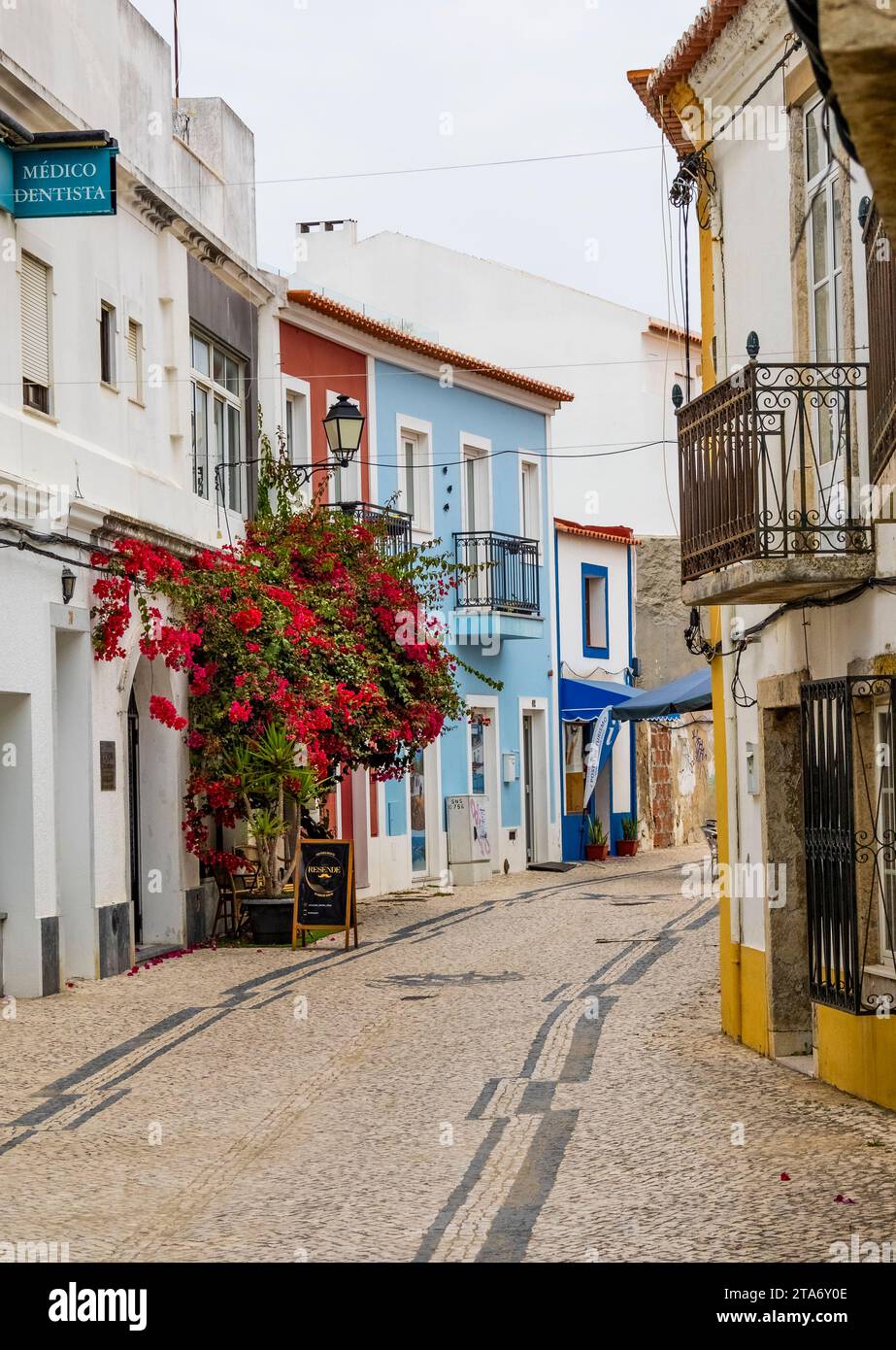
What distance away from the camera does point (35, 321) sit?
1473cm

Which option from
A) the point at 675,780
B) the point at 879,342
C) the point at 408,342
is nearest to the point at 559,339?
the point at 675,780

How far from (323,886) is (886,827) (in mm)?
8528

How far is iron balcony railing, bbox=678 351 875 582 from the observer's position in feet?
32.2

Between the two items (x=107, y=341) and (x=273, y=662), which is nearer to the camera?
(x=107, y=341)

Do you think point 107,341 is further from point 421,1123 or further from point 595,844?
point 595,844

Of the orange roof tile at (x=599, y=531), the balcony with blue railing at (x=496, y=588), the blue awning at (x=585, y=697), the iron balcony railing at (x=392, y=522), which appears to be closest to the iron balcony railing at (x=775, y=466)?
the iron balcony railing at (x=392, y=522)

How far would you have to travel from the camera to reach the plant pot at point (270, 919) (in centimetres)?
1788

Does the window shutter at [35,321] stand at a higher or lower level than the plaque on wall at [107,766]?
higher

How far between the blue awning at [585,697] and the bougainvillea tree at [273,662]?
481 inches

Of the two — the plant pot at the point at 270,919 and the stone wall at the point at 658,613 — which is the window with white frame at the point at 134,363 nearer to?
the plant pot at the point at 270,919

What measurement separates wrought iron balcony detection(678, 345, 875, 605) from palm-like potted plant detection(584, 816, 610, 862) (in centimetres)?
2088

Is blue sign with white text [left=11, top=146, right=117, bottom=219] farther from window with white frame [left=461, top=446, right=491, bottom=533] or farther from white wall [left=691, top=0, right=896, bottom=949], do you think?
window with white frame [left=461, top=446, right=491, bottom=533]

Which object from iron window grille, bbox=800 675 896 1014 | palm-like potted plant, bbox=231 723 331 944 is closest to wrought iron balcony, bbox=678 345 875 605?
iron window grille, bbox=800 675 896 1014

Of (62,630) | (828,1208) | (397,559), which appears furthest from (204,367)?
(828,1208)
